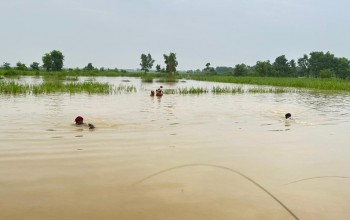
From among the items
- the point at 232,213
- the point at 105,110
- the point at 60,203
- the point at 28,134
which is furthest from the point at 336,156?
the point at 105,110

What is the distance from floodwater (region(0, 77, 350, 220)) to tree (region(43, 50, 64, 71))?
2877 inches

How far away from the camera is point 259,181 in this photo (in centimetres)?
567

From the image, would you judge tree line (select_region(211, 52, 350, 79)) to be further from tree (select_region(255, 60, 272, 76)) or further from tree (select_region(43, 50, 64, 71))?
tree (select_region(43, 50, 64, 71))

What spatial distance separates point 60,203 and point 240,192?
2.60 meters

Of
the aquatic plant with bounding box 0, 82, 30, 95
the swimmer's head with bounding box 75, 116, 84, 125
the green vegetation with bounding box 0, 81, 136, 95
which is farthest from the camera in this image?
the green vegetation with bounding box 0, 81, 136, 95

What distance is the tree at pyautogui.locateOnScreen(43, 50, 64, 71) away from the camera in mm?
78919

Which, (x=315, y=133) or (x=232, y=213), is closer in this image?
(x=232, y=213)

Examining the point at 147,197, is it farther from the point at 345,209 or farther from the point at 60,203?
the point at 345,209

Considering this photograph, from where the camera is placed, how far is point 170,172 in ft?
19.5

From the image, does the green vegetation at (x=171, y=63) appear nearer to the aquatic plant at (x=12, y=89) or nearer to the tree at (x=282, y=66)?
the tree at (x=282, y=66)

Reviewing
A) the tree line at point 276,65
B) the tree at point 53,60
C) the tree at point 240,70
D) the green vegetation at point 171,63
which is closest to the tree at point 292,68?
the tree line at point 276,65

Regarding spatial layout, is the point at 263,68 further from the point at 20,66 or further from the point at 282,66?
the point at 20,66

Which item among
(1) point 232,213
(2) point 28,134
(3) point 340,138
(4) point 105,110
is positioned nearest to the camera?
(1) point 232,213

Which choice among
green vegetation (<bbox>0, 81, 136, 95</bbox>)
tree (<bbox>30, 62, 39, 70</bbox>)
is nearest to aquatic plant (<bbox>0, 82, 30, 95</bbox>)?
Answer: green vegetation (<bbox>0, 81, 136, 95</bbox>)
